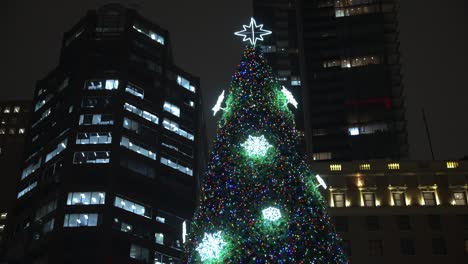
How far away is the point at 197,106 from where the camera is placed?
107688mm

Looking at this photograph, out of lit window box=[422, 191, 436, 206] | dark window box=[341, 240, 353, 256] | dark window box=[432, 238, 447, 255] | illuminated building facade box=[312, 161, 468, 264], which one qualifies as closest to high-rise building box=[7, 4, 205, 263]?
dark window box=[341, 240, 353, 256]

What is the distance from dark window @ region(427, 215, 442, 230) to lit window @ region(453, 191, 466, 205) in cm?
299

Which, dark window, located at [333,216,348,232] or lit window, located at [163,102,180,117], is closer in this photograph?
dark window, located at [333,216,348,232]

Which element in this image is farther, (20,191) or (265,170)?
(20,191)

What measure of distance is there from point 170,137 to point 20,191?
28.2 m

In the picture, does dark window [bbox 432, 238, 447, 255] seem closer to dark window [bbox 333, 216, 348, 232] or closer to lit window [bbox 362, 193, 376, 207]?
lit window [bbox 362, 193, 376, 207]

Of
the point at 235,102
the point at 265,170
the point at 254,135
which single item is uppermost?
the point at 235,102

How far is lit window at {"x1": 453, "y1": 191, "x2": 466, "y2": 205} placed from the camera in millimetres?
58406

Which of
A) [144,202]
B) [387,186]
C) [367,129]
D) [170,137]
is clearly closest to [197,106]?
[170,137]

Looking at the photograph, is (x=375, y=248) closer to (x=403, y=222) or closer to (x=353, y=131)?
(x=403, y=222)

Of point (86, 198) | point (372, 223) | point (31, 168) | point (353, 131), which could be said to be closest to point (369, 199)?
point (372, 223)

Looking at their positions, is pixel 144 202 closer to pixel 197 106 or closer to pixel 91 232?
pixel 91 232

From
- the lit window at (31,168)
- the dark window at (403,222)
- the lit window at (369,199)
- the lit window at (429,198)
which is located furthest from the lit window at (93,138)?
the lit window at (429,198)

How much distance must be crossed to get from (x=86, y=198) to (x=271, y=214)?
200 feet
